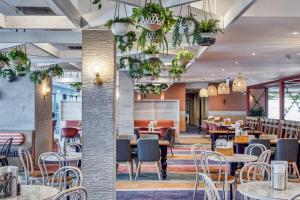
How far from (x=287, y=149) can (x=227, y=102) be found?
15303mm

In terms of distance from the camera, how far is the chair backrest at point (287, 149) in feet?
26.5

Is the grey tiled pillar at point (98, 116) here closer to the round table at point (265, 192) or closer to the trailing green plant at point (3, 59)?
the trailing green plant at point (3, 59)

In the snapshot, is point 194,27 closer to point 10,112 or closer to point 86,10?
point 86,10

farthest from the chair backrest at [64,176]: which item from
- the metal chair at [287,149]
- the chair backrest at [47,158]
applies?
the metal chair at [287,149]

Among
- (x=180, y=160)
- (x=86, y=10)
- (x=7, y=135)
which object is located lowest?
(x=180, y=160)

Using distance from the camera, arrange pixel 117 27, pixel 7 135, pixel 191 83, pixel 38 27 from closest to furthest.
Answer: pixel 117 27 → pixel 38 27 → pixel 7 135 → pixel 191 83

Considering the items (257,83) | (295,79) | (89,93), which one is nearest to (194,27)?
(89,93)

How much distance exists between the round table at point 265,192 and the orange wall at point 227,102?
1944cm

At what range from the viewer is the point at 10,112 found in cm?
1086

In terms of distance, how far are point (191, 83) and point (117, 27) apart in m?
18.4

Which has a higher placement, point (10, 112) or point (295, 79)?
point (295, 79)

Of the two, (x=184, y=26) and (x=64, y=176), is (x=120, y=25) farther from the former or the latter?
(x=64, y=176)

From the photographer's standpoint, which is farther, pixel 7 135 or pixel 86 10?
pixel 7 135

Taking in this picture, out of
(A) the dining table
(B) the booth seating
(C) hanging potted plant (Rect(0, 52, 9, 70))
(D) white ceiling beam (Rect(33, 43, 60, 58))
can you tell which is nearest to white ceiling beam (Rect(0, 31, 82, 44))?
(C) hanging potted plant (Rect(0, 52, 9, 70))
